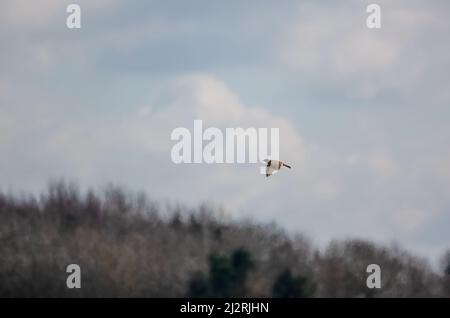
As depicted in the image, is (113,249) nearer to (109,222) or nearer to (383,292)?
(109,222)

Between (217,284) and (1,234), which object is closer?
(217,284)

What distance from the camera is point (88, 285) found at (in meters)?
96.4

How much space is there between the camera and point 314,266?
97812mm

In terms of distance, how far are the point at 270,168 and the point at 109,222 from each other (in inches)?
391
